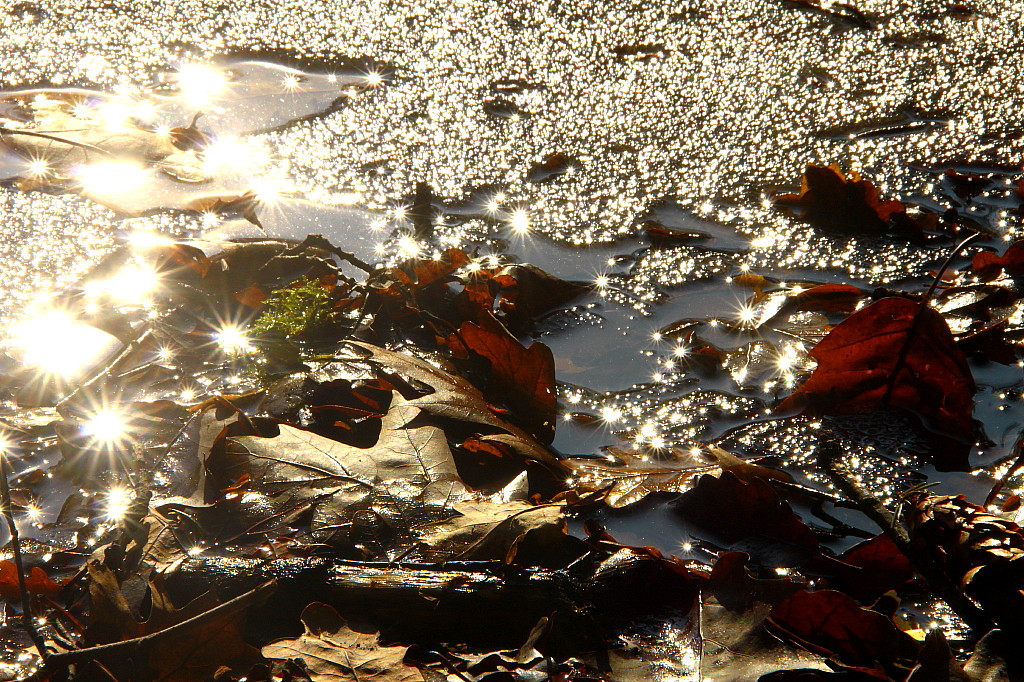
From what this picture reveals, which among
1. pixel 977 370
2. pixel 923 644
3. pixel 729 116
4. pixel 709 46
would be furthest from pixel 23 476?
pixel 709 46

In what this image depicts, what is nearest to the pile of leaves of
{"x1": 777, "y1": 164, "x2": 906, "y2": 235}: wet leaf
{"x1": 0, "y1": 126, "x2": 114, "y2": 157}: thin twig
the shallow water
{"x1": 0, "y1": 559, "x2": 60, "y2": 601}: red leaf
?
{"x1": 0, "y1": 559, "x2": 60, "y2": 601}: red leaf

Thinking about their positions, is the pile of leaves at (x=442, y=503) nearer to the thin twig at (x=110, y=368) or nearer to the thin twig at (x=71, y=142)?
the thin twig at (x=110, y=368)

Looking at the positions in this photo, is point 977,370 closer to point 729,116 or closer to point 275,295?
point 729,116

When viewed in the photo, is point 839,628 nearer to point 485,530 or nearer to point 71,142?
point 485,530

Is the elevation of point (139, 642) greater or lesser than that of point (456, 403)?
lesser

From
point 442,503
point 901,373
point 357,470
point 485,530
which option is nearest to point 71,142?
point 357,470

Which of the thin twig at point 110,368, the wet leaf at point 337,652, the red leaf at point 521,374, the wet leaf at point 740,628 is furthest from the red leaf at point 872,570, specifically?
the thin twig at point 110,368
